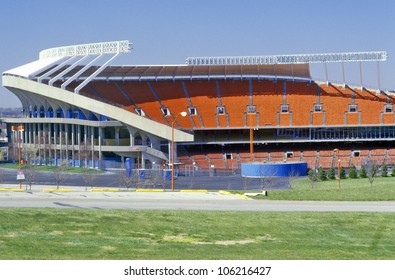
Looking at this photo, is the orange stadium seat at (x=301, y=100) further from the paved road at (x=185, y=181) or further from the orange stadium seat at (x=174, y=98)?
the paved road at (x=185, y=181)

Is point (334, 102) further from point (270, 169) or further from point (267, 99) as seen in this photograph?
point (270, 169)

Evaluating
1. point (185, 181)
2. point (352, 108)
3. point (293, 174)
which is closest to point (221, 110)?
point (352, 108)

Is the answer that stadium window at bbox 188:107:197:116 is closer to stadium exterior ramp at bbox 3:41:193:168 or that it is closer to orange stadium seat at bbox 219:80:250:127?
orange stadium seat at bbox 219:80:250:127

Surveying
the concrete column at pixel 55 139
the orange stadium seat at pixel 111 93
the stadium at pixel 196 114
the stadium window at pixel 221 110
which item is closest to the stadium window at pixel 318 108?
the stadium at pixel 196 114

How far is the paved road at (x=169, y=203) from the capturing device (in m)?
41.3

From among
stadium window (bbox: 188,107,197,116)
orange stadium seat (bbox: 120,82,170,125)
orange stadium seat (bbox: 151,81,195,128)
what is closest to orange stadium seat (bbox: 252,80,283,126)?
stadium window (bbox: 188,107,197,116)

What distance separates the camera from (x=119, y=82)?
93.1 m

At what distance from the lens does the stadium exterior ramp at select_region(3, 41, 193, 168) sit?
7919 centimetres

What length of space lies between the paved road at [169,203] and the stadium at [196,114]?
29515mm

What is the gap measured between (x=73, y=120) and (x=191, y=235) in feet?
181

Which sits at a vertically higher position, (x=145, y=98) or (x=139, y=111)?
(x=145, y=98)

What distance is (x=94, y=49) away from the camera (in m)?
89.4

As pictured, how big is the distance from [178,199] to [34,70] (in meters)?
47.4

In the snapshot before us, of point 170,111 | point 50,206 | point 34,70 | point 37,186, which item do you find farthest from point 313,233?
point 34,70
